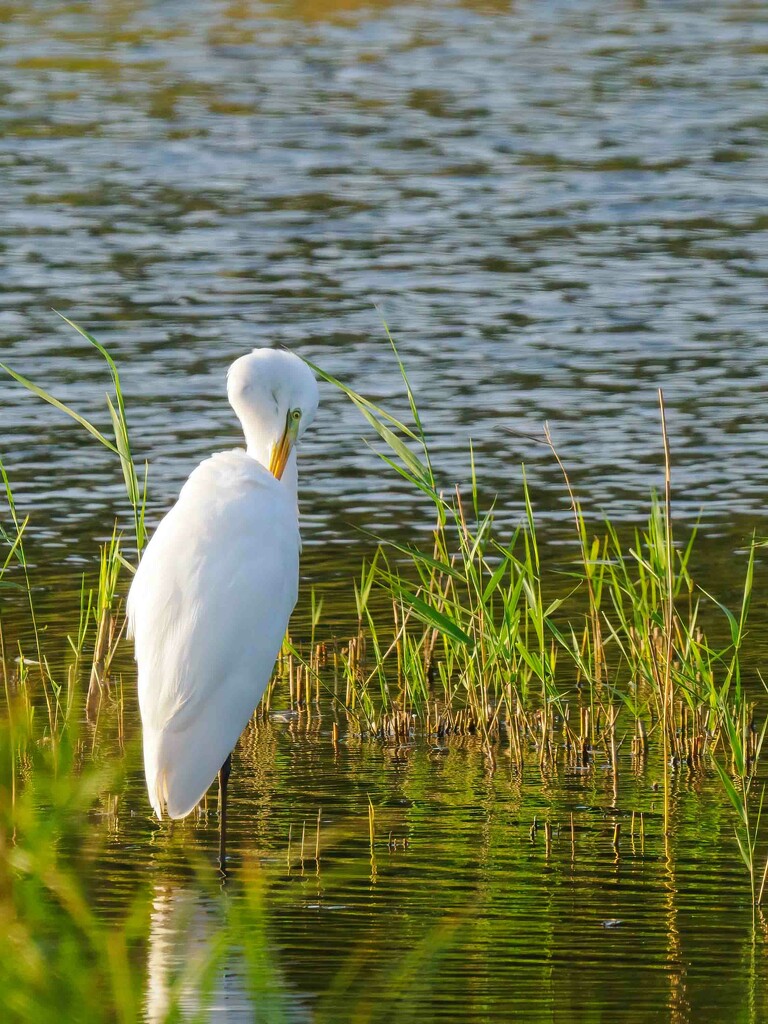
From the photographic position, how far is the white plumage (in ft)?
18.4

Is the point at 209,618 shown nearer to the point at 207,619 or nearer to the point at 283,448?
the point at 207,619

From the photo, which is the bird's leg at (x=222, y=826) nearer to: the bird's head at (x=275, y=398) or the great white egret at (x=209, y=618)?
the great white egret at (x=209, y=618)

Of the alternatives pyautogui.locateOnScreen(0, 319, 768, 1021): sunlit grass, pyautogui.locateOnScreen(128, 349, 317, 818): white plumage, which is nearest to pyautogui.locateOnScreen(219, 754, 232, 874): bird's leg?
pyautogui.locateOnScreen(128, 349, 317, 818): white plumage

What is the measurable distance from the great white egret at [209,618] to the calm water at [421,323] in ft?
1.23

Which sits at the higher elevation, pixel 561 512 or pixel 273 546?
pixel 273 546

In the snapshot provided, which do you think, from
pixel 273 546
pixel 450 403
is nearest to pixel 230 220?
pixel 450 403

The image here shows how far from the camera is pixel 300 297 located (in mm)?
14883

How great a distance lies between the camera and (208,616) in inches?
223

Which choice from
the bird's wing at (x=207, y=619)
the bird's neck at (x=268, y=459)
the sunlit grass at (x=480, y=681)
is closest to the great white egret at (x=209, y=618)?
the bird's wing at (x=207, y=619)

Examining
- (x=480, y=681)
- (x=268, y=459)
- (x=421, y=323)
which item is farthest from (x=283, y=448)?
(x=421, y=323)

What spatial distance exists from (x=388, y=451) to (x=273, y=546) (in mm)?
5378

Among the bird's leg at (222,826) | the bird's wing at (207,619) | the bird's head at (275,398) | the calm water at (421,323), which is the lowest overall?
the calm water at (421,323)

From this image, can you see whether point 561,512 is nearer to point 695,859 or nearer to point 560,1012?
point 695,859

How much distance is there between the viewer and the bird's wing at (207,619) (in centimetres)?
559
